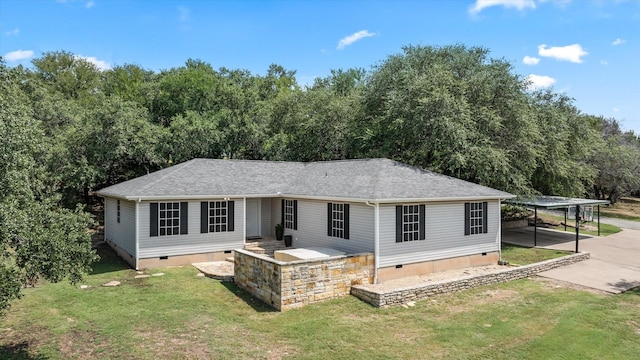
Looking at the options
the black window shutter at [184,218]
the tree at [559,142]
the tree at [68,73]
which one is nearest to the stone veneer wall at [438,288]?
the black window shutter at [184,218]

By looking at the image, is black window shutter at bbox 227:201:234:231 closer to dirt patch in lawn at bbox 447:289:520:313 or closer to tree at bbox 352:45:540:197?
dirt patch in lawn at bbox 447:289:520:313

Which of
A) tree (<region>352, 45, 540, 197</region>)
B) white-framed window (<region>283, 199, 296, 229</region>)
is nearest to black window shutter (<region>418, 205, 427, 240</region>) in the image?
white-framed window (<region>283, 199, 296, 229</region>)

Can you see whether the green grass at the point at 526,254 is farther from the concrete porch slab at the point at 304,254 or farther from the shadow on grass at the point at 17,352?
the shadow on grass at the point at 17,352

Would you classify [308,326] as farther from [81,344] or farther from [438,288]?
[81,344]

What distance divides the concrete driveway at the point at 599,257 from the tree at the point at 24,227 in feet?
49.4

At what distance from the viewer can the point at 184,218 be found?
15422 mm

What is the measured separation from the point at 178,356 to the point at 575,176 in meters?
25.7

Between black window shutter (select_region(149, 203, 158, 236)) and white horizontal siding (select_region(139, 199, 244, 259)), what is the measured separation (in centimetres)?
10

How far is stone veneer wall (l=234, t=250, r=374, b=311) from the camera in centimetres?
1061

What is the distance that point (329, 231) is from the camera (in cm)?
1497

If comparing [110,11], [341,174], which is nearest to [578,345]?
[341,174]

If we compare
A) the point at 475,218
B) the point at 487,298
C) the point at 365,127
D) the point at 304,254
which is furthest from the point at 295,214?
the point at 365,127

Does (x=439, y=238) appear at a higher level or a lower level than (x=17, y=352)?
higher

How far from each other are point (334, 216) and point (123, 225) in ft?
29.7
